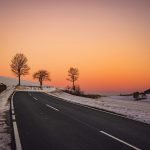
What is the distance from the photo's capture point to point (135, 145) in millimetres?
7523

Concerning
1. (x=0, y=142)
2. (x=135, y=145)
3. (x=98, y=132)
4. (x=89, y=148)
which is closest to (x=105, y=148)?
(x=89, y=148)

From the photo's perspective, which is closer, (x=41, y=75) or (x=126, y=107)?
(x=126, y=107)

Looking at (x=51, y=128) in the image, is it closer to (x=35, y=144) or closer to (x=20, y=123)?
(x=20, y=123)

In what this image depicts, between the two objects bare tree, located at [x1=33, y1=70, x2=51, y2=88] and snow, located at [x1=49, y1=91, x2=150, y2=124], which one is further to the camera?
bare tree, located at [x1=33, y1=70, x2=51, y2=88]

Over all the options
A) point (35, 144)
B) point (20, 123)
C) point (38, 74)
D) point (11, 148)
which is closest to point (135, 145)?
point (35, 144)

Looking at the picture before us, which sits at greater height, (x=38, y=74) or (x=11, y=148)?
(x=38, y=74)

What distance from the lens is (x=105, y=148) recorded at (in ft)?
23.3

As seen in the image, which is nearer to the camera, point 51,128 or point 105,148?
point 105,148

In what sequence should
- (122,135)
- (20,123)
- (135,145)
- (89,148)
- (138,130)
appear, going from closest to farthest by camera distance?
(89,148) < (135,145) < (122,135) < (138,130) < (20,123)

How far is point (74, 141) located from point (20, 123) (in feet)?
14.6

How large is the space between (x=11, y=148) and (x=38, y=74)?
10798cm

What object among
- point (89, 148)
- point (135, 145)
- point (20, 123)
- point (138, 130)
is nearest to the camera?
point (89, 148)

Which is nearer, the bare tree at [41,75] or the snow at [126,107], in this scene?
the snow at [126,107]

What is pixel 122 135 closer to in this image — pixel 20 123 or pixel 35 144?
pixel 35 144
